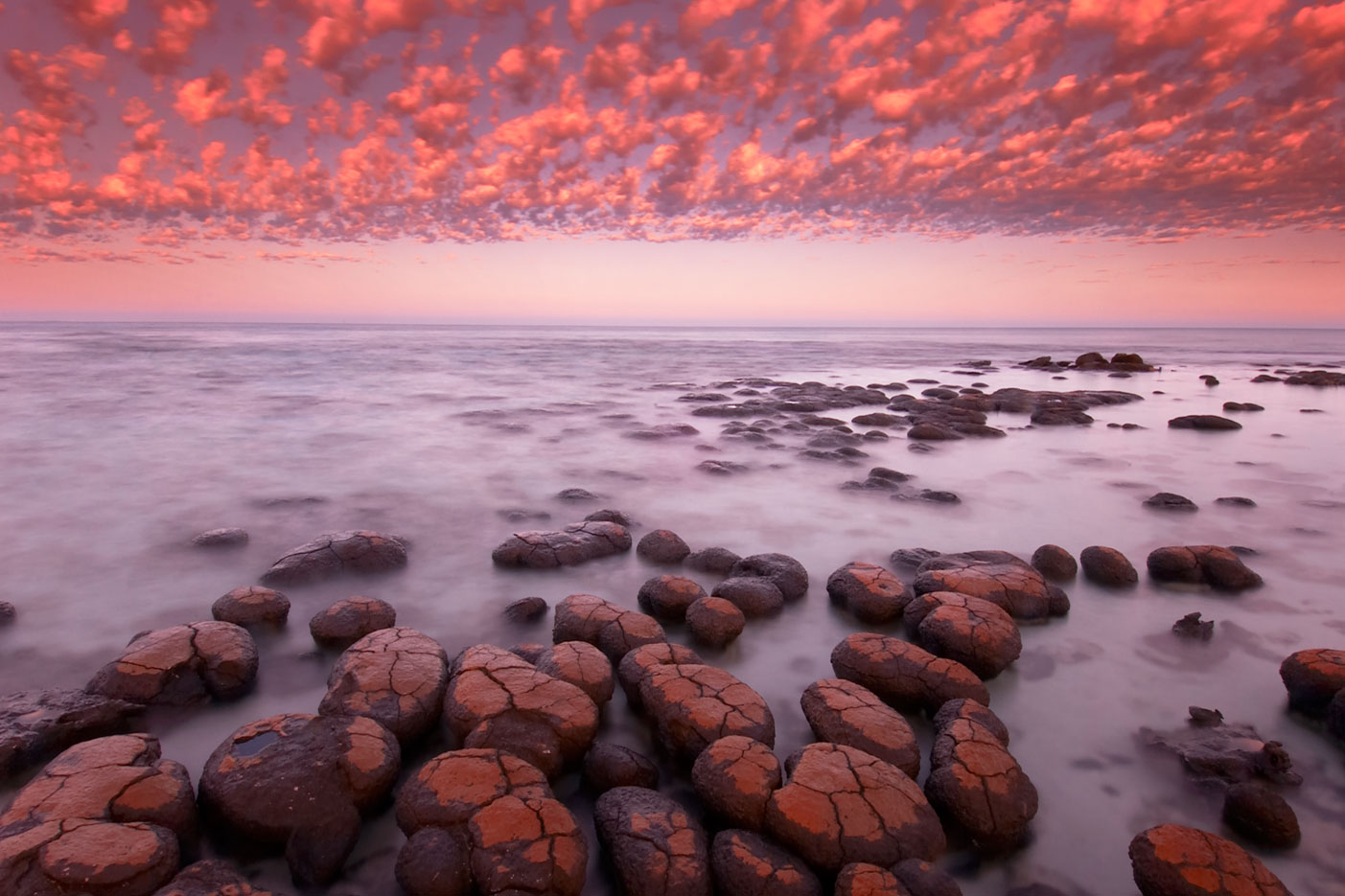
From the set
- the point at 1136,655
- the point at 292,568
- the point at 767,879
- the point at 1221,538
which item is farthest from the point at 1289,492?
the point at 292,568

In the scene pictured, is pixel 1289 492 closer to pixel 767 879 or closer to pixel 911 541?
pixel 911 541

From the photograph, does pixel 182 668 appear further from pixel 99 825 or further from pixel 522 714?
pixel 522 714

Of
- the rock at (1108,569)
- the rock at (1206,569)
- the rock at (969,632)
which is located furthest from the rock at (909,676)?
the rock at (1206,569)

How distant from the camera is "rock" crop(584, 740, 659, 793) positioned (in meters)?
2.84

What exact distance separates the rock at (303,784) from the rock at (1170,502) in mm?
8578

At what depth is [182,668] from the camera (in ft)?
11.5

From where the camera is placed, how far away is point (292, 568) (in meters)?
5.24

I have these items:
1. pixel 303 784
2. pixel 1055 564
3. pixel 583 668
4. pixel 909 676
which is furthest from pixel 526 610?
pixel 1055 564

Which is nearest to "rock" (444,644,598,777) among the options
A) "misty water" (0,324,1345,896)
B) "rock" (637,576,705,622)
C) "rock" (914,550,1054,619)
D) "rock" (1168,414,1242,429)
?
"misty water" (0,324,1345,896)

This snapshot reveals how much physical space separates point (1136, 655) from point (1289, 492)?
21.4 feet

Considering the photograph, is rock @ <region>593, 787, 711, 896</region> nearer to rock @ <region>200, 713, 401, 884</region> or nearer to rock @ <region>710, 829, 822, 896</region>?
rock @ <region>710, 829, 822, 896</region>

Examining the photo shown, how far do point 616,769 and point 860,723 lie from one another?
3.93 feet

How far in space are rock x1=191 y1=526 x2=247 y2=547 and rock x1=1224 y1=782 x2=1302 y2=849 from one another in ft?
25.0

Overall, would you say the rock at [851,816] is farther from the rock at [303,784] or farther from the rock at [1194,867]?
the rock at [303,784]
